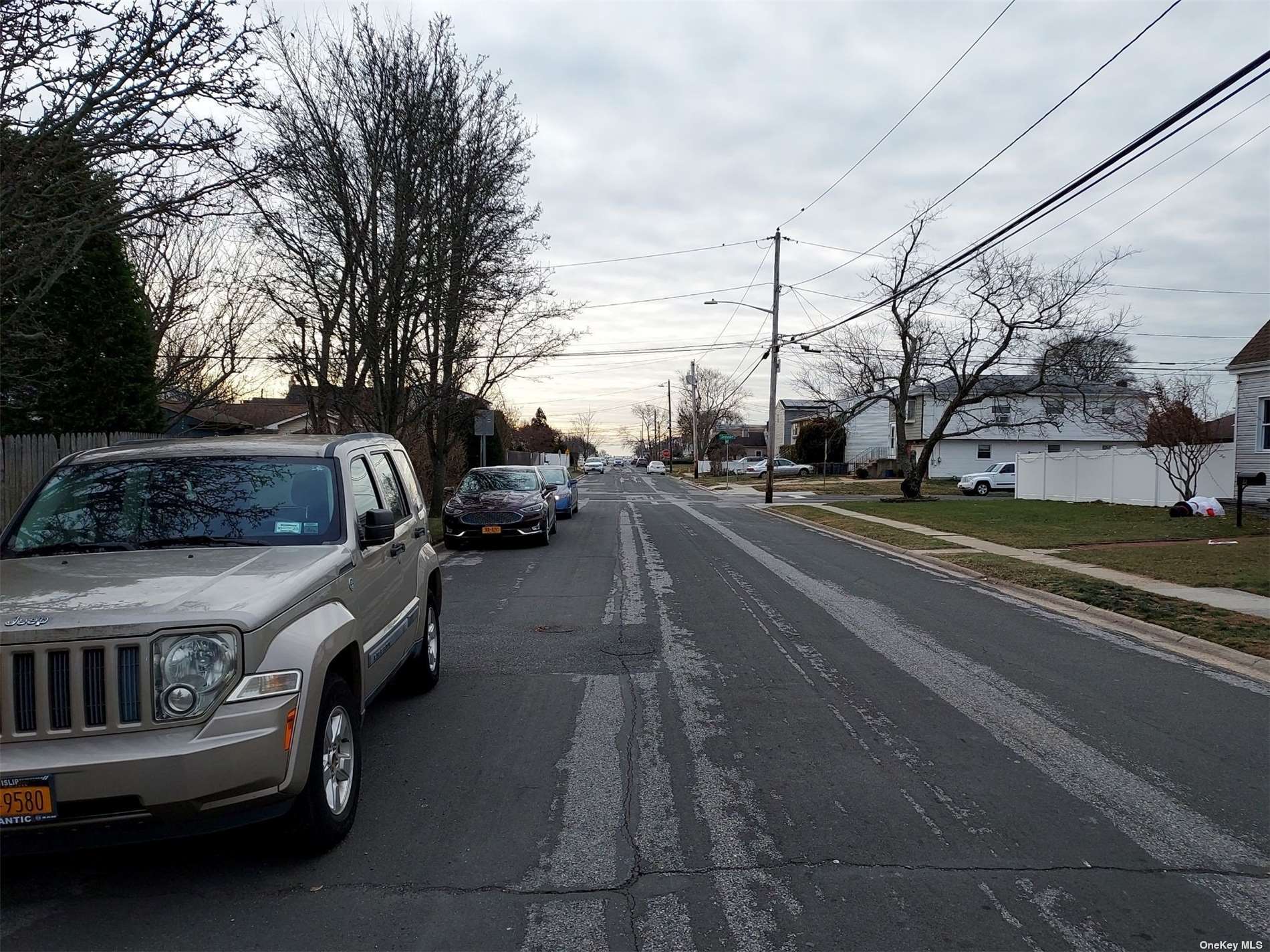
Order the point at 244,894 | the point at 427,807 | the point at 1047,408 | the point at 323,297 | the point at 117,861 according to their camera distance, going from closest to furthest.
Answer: the point at 244,894
the point at 117,861
the point at 427,807
the point at 323,297
the point at 1047,408

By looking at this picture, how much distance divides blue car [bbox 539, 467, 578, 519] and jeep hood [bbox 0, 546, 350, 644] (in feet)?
63.7

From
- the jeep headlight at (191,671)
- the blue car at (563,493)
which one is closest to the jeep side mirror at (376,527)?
the jeep headlight at (191,671)

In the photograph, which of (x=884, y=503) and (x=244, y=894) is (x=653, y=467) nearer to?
(x=884, y=503)

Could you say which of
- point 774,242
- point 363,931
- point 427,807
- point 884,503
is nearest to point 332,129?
point 427,807

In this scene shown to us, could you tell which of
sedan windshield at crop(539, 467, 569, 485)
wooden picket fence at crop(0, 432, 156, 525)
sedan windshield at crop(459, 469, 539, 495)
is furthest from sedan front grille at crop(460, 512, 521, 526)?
wooden picket fence at crop(0, 432, 156, 525)

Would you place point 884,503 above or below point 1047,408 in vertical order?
below

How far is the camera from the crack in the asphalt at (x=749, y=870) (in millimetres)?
3773

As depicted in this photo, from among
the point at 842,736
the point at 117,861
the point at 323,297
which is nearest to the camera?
the point at 117,861

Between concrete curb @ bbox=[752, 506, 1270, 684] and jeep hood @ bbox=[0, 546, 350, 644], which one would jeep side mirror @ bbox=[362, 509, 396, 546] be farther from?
concrete curb @ bbox=[752, 506, 1270, 684]

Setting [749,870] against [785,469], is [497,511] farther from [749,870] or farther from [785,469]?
[785,469]

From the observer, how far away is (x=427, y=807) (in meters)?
4.67

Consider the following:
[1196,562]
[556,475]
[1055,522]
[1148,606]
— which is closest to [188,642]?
[1148,606]

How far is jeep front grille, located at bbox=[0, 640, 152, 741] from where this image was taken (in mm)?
3383

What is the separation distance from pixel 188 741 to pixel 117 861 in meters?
1.12
